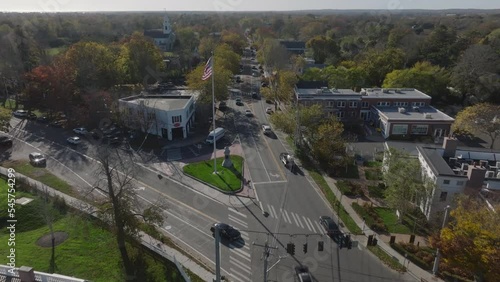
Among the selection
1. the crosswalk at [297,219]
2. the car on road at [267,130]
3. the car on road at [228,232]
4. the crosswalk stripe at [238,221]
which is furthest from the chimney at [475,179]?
the car on road at [267,130]

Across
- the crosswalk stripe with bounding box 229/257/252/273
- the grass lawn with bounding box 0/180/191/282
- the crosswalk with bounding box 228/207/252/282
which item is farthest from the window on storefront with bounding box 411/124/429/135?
the grass lawn with bounding box 0/180/191/282

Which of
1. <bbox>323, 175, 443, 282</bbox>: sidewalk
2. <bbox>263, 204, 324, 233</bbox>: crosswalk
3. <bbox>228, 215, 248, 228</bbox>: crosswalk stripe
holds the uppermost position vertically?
<bbox>263, 204, 324, 233</bbox>: crosswalk

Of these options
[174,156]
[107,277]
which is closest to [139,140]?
[174,156]

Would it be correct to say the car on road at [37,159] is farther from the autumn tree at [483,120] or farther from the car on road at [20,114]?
the autumn tree at [483,120]

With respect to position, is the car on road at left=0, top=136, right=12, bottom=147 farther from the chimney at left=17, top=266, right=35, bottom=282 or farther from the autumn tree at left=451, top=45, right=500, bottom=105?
the autumn tree at left=451, top=45, right=500, bottom=105

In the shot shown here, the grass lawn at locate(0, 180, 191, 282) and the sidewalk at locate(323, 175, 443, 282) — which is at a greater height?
the grass lawn at locate(0, 180, 191, 282)

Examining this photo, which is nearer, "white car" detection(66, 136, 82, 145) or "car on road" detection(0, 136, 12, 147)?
"car on road" detection(0, 136, 12, 147)

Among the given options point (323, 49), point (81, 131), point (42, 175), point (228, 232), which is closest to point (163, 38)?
point (323, 49)
